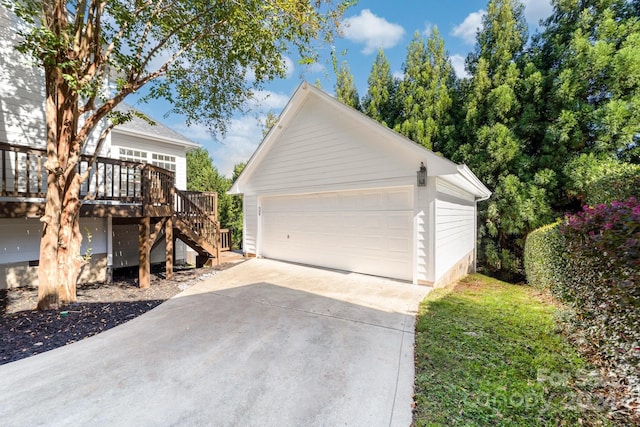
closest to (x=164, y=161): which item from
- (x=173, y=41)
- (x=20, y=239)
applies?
(x=20, y=239)

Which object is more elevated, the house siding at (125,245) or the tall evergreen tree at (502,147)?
the tall evergreen tree at (502,147)

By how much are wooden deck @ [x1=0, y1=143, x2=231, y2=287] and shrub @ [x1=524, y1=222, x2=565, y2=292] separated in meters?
8.32

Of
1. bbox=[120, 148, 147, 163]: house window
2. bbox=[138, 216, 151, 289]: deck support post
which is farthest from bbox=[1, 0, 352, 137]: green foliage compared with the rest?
bbox=[120, 148, 147, 163]: house window

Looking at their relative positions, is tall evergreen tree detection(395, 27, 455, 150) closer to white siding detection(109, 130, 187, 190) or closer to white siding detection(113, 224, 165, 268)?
white siding detection(109, 130, 187, 190)

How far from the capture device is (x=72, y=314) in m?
4.55

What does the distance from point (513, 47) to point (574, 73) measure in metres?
2.72

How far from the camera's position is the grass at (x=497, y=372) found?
7.51 feet

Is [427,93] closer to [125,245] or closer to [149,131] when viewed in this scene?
[149,131]

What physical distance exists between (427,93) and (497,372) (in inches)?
492

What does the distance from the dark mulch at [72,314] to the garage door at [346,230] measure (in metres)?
3.39

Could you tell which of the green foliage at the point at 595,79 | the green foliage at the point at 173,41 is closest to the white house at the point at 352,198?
the green foliage at the point at 173,41

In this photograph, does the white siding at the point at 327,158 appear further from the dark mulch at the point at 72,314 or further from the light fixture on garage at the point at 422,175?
the dark mulch at the point at 72,314

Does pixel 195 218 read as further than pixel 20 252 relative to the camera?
Yes

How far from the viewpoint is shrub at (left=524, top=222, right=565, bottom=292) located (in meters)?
4.79
